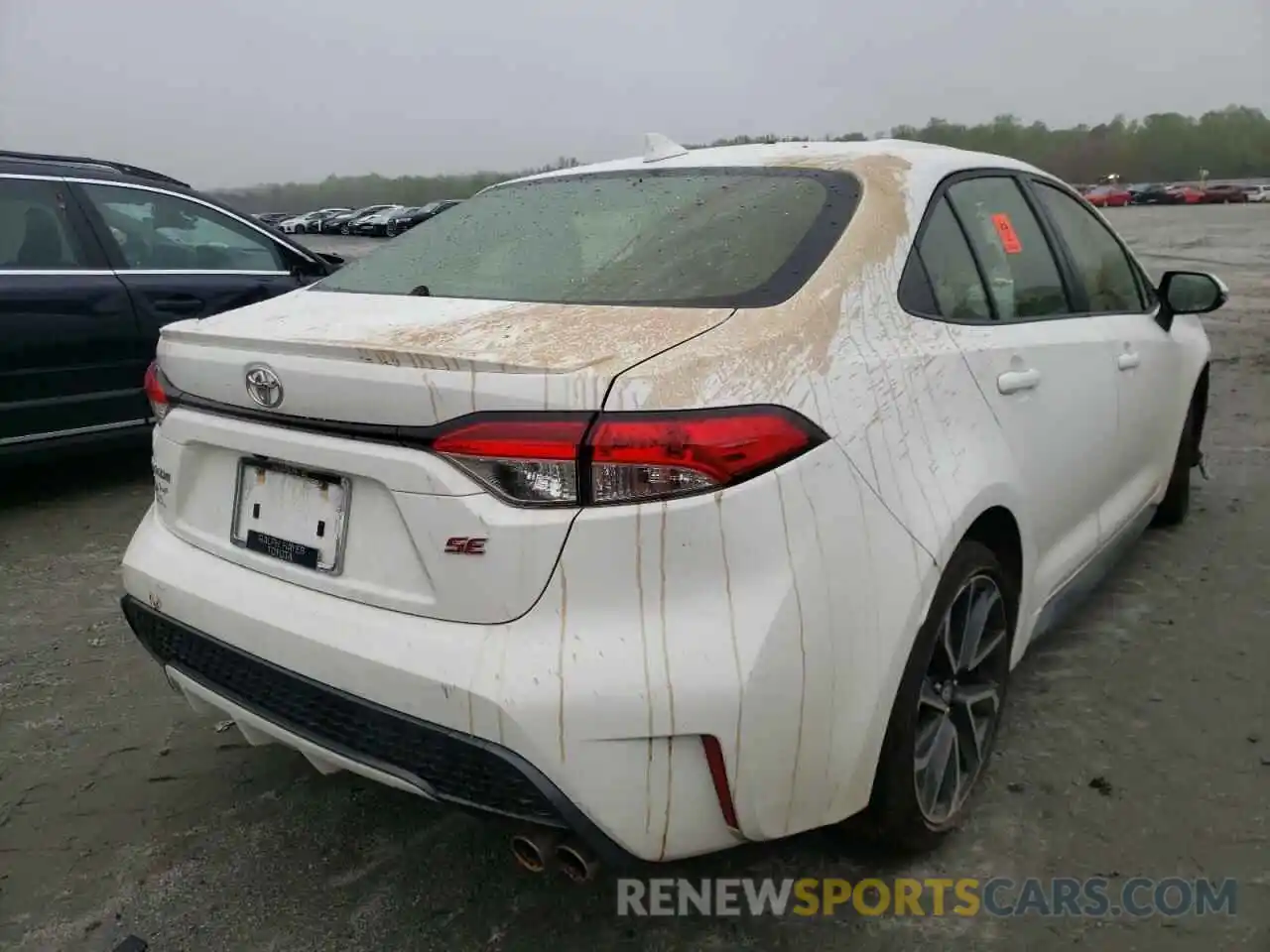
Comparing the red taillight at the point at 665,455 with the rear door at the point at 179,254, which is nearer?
the red taillight at the point at 665,455

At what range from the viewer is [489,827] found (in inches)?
95.2

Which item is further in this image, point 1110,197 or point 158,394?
point 1110,197

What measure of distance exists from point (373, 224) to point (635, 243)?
4574 cm

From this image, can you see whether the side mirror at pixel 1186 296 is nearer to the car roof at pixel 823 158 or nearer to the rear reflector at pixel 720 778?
the car roof at pixel 823 158

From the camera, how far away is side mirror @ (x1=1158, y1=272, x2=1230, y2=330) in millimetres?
3516

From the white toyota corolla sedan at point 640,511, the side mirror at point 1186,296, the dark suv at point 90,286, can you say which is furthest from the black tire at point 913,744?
the dark suv at point 90,286

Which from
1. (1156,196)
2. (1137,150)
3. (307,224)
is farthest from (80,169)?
(1137,150)

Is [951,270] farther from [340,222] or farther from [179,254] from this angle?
Result: [340,222]

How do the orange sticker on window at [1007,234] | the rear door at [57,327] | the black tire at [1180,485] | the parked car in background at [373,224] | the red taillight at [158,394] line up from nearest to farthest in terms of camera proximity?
the red taillight at [158,394]
the orange sticker on window at [1007,234]
the black tire at [1180,485]
the rear door at [57,327]
the parked car in background at [373,224]

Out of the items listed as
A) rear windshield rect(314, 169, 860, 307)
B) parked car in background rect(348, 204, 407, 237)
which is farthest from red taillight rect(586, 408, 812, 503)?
parked car in background rect(348, 204, 407, 237)

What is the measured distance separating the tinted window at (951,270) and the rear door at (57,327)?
13.2 ft

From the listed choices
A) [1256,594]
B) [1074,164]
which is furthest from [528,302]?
[1074,164]

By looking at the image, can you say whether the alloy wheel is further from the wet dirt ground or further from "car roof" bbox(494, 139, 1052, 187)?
"car roof" bbox(494, 139, 1052, 187)

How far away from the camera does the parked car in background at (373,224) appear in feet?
142
